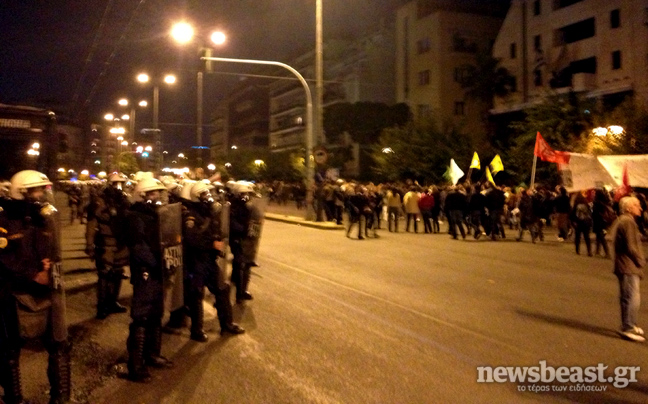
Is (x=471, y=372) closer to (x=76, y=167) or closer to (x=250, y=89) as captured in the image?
(x=76, y=167)

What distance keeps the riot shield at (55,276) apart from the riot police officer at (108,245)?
11.4 feet

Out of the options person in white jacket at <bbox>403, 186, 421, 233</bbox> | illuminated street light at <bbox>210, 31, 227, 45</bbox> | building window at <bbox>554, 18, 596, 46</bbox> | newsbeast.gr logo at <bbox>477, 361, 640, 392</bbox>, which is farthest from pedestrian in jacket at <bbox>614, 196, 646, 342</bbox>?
building window at <bbox>554, 18, 596, 46</bbox>

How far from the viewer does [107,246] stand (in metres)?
9.70

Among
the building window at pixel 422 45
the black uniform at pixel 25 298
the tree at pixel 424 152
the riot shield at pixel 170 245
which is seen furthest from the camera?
the building window at pixel 422 45

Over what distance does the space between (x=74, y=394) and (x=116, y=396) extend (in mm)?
375

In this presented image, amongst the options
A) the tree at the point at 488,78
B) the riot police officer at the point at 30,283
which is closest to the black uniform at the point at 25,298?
the riot police officer at the point at 30,283

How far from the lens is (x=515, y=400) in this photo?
5.62 m

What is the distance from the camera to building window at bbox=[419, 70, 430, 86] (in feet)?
178

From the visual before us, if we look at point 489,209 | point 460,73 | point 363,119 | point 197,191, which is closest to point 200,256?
point 197,191

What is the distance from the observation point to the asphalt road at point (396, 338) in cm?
581

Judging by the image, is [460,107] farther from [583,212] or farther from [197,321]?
[197,321]

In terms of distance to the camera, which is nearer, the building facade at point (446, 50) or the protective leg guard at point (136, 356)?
the protective leg guard at point (136, 356)

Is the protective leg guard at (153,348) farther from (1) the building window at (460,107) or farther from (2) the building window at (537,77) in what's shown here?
(1) the building window at (460,107)

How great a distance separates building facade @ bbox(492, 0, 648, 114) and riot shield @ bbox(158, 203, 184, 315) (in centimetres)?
3054
